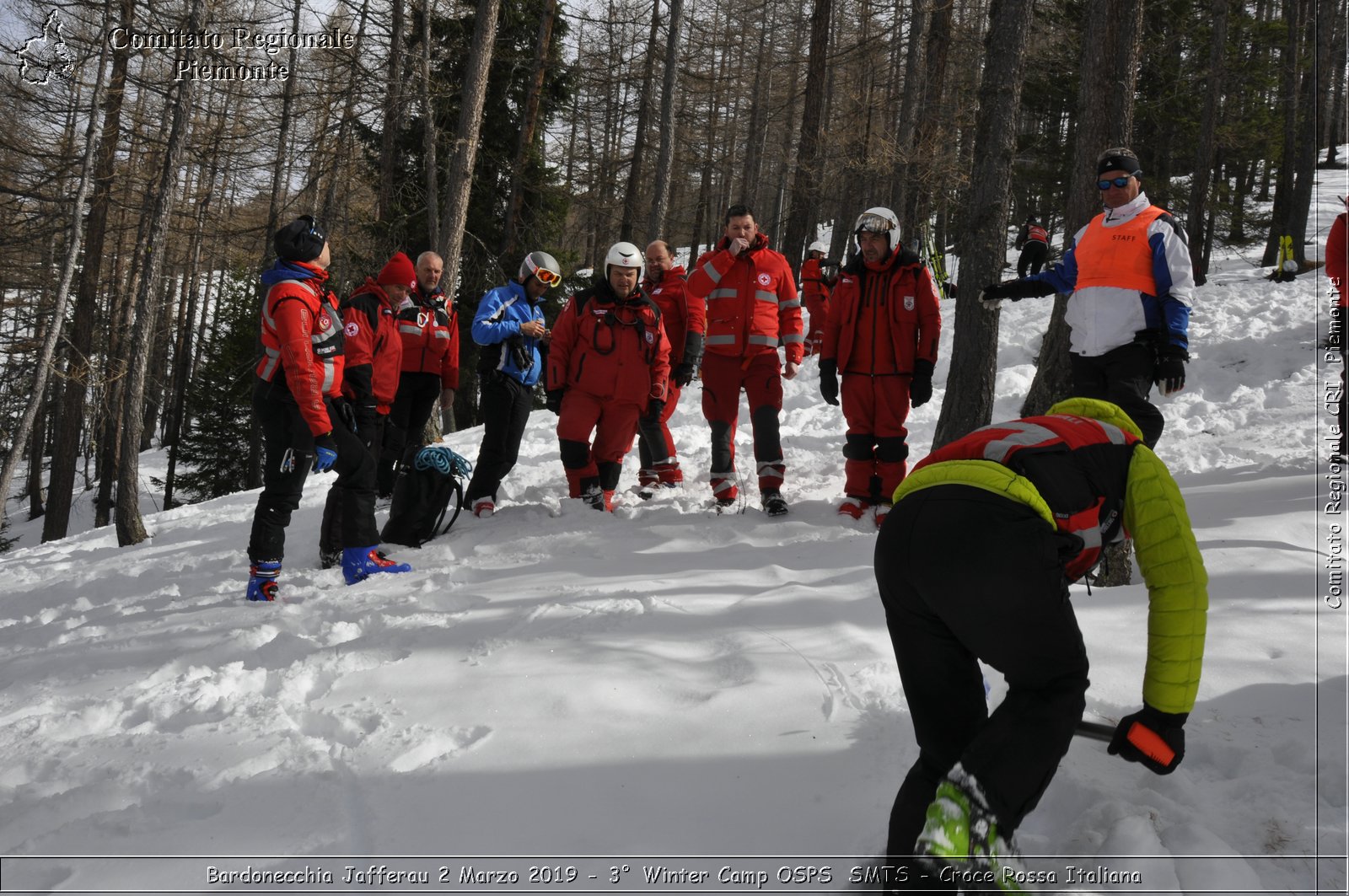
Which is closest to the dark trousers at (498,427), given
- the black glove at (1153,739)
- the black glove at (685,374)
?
the black glove at (685,374)

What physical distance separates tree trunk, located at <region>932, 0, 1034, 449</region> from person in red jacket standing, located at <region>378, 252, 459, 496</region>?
3914 millimetres

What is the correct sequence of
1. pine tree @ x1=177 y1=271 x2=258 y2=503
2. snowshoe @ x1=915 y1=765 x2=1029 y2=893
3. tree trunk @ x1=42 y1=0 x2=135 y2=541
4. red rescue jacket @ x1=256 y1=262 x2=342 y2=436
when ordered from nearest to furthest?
snowshoe @ x1=915 y1=765 x2=1029 y2=893
red rescue jacket @ x1=256 y1=262 x2=342 y2=436
tree trunk @ x1=42 y1=0 x2=135 y2=541
pine tree @ x1=177 y1=271 x2=258 y2=503

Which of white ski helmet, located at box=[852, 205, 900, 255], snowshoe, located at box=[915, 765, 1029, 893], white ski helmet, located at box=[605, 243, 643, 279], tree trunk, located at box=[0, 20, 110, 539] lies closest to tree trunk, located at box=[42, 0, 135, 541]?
tree trunk, located at box=[0, 20, 110, 539]

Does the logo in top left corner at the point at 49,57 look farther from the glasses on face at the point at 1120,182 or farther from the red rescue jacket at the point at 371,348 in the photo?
the glasses on face at the point at 1120,182

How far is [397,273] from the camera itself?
627 centimetres

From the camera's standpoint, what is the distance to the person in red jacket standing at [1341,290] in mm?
6730

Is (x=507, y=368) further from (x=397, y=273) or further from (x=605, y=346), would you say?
(x=397, y=273)

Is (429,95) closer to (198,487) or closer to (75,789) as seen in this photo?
(75,789)

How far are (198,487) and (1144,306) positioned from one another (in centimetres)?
2313

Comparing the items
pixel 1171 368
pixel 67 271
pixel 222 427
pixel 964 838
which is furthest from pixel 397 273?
pixel 222 427

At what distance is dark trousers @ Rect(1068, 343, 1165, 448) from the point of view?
451 cm

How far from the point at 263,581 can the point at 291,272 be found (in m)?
1.85

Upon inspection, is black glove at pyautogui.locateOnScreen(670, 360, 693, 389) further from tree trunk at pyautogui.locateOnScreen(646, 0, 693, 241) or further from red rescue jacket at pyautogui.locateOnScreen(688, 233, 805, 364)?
tree trunk at pyautogui.locateOnScreen(646, 0, 693, 241)

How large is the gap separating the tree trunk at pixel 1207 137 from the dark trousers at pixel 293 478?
16.6 meters
